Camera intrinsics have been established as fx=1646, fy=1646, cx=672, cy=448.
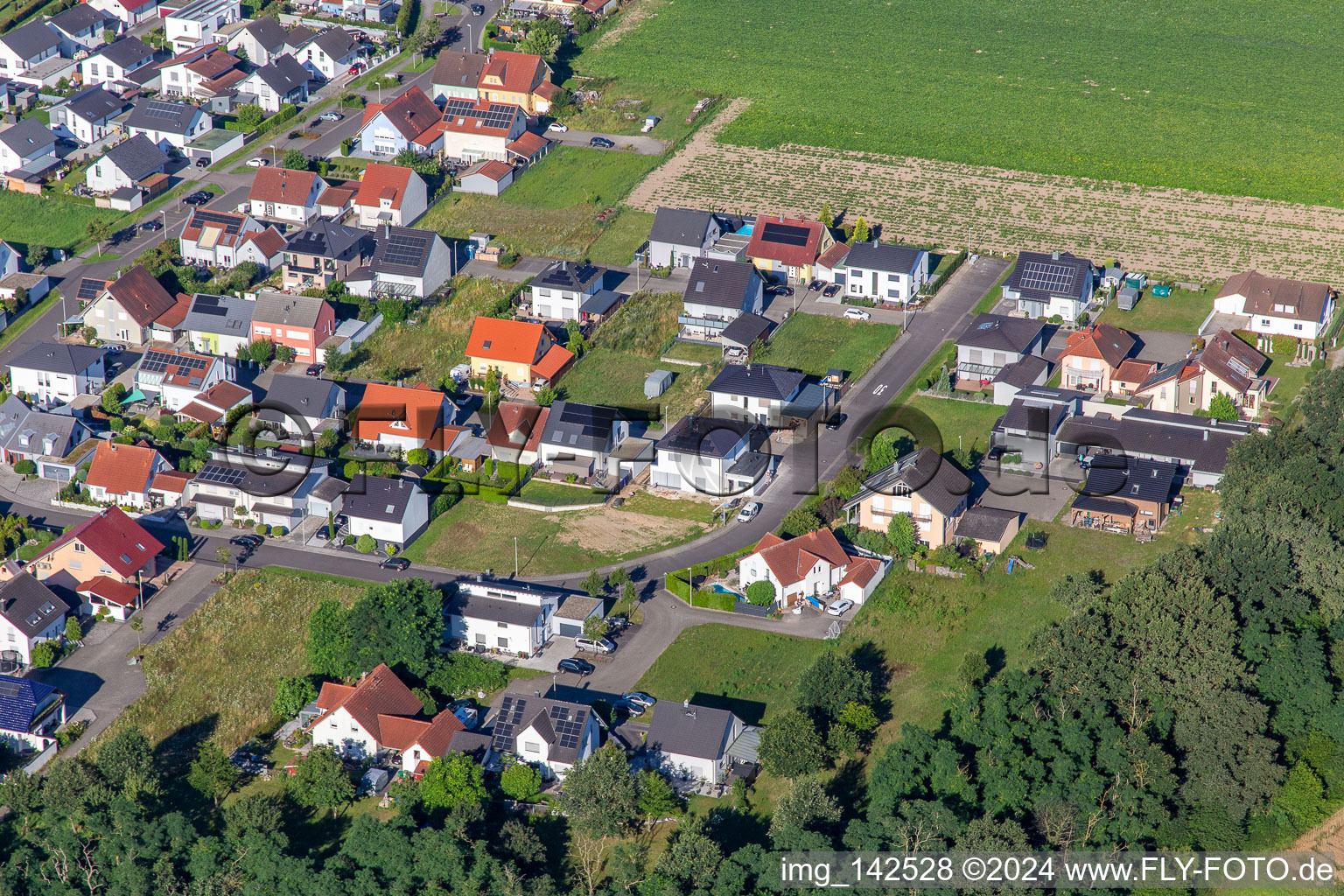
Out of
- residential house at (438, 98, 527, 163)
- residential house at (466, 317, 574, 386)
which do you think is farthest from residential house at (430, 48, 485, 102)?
residential house at (466, 317, 574, 386)

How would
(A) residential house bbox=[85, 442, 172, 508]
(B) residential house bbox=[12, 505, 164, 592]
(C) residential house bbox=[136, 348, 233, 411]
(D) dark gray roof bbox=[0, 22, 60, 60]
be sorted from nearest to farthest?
(B) residential house bbox=[12, 505, 164, 592]
(A) residential house bbox=[85, 442, 172, 508]
(C) residential house bbox=[136, 348, 233, 411]
(D) dark gray roof bbox=[0, 22, 60, 60]

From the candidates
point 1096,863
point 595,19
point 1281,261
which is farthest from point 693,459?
point 595,19

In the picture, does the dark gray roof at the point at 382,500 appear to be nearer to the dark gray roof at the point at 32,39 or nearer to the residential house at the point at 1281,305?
the residential house at the point at 1281,305

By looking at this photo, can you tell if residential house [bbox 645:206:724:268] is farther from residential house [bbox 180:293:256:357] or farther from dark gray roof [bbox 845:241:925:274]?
residential house [bbox 180:293:256:357]

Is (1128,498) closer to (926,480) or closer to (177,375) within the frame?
(926,480)

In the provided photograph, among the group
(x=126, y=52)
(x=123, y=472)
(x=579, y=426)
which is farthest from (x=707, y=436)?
(x=126, y=52)

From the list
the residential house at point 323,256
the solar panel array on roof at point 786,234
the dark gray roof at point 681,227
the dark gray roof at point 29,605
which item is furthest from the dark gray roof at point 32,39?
the dark gray roof at point 29,605
